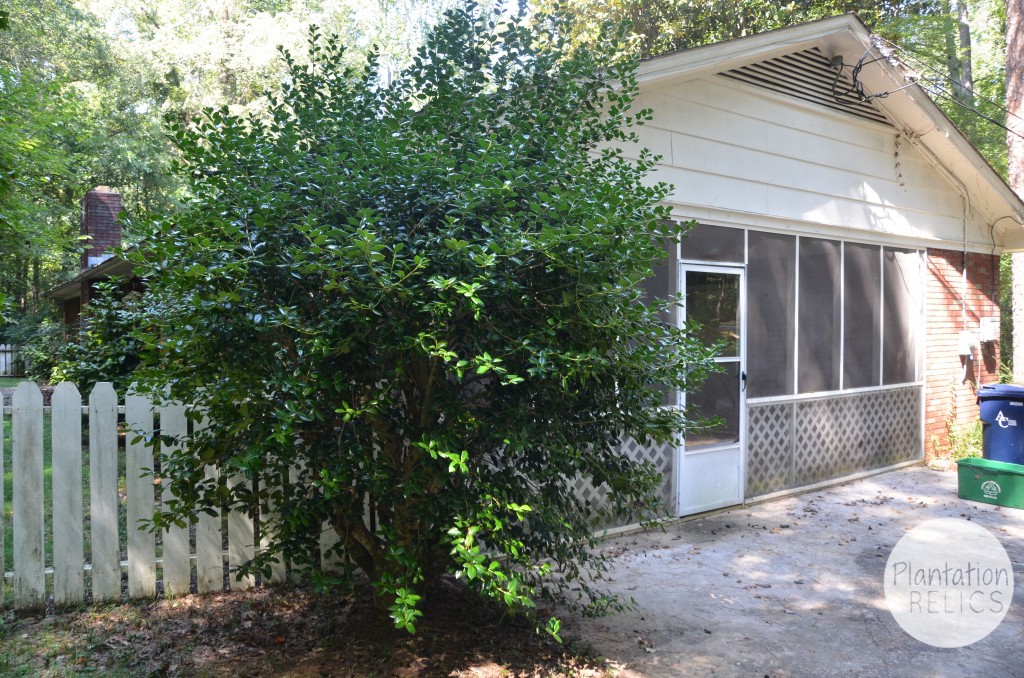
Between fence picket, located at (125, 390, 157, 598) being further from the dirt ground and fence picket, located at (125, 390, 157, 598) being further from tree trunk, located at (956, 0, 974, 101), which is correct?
tree trunk, located at (956, 0, 974, 101)

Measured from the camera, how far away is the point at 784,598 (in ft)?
17.3

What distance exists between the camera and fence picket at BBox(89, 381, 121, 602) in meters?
4.55

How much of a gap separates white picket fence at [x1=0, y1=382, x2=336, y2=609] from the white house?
373cm

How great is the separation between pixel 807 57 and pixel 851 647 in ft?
20.5

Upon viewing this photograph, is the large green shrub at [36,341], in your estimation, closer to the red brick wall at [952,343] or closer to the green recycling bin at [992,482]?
the green recycling bin at [992,482]

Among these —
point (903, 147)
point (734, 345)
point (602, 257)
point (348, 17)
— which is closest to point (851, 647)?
point (602, 257)

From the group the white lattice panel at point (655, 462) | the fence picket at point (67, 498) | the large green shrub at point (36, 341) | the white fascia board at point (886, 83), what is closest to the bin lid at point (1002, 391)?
the white fascia board at point (886, 83)

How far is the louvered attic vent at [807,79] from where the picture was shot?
25.2ft

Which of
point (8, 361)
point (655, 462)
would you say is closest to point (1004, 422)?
A: point (655, 462)

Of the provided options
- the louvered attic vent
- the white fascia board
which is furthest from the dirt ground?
the louvered attic vent

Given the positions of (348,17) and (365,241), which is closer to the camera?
(365,241)

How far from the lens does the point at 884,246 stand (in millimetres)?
9492

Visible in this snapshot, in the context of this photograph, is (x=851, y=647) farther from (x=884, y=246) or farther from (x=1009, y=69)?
(x=1009, y=69)

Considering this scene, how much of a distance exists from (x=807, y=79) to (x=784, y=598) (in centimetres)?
564
